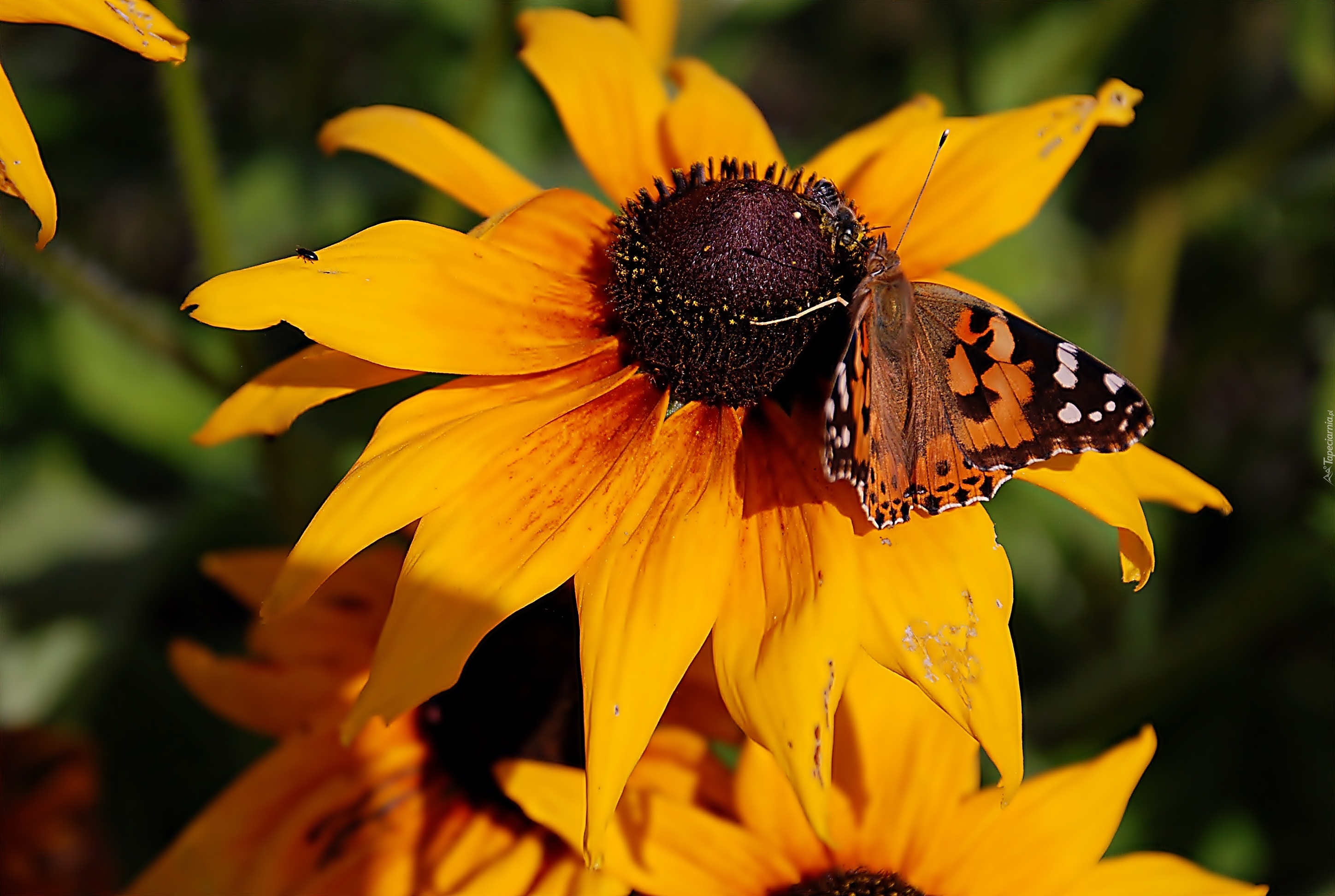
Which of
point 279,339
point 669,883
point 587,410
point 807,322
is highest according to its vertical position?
point 807,322

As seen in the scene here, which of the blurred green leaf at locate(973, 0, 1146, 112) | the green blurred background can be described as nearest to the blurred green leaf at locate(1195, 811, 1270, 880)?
the green blurred background

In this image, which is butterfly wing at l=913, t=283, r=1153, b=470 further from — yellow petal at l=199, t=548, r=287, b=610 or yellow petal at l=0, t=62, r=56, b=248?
yellow petal at l=199, t=548, r=287, b=610

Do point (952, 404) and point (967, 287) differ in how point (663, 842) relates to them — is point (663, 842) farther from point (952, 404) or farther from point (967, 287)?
point (967, 287)

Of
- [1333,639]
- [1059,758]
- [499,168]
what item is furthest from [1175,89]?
[499,168]

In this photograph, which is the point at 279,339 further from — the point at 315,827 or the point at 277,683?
the point at 315,827

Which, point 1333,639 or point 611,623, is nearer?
point 611,623

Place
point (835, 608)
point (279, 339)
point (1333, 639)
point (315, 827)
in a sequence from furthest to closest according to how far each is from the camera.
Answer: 1. point (279, 339)
2. point (1333, 639)
3. point (315, 827)
4. point (835, 608)

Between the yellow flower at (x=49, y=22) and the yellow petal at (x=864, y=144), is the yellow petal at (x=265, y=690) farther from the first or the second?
the yellow petal at (x=864, y=144)
